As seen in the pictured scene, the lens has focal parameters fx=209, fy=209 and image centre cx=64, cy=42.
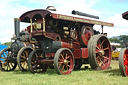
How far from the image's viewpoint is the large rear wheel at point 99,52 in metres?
8.93

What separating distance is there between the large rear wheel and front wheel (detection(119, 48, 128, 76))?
2.28m

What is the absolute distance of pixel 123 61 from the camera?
6297mm

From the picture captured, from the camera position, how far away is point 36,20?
336 inches

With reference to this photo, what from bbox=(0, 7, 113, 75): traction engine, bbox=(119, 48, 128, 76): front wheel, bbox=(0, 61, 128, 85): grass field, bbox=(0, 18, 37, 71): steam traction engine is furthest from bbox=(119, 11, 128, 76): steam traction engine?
bbox=(0, 18, 37, 71): steam traction engine

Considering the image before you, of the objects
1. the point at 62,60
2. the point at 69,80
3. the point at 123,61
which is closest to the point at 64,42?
the point at 62,60

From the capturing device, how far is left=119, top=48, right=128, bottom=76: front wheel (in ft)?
20.6

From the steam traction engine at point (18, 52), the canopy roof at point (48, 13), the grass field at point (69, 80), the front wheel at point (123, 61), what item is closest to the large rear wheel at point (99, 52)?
the canopy roof at point (48, 13)

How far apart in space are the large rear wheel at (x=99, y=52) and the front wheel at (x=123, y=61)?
2.28 m

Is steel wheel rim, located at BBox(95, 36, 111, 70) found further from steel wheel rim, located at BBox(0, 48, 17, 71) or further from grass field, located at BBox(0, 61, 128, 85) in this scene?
steel wheel rim, located at BBox(0, 48, 17, 71)

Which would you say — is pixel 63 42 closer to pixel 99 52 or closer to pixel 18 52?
pixel 99 52

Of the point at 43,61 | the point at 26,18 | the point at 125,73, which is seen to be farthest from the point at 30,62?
the point at 125,73

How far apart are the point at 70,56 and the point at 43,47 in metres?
1.21

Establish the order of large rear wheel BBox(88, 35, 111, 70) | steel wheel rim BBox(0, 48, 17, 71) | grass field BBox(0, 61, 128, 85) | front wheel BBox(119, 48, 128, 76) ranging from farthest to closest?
steel wheel rim BBox(0, 48, 17, 71) → large rear wheel BBox(88, 35, 111, 70) → front wheel BBox(119, 48, 128, 76) → grass field BBox(0, 61, 128, 85)

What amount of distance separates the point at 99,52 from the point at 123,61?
9.83 feet
